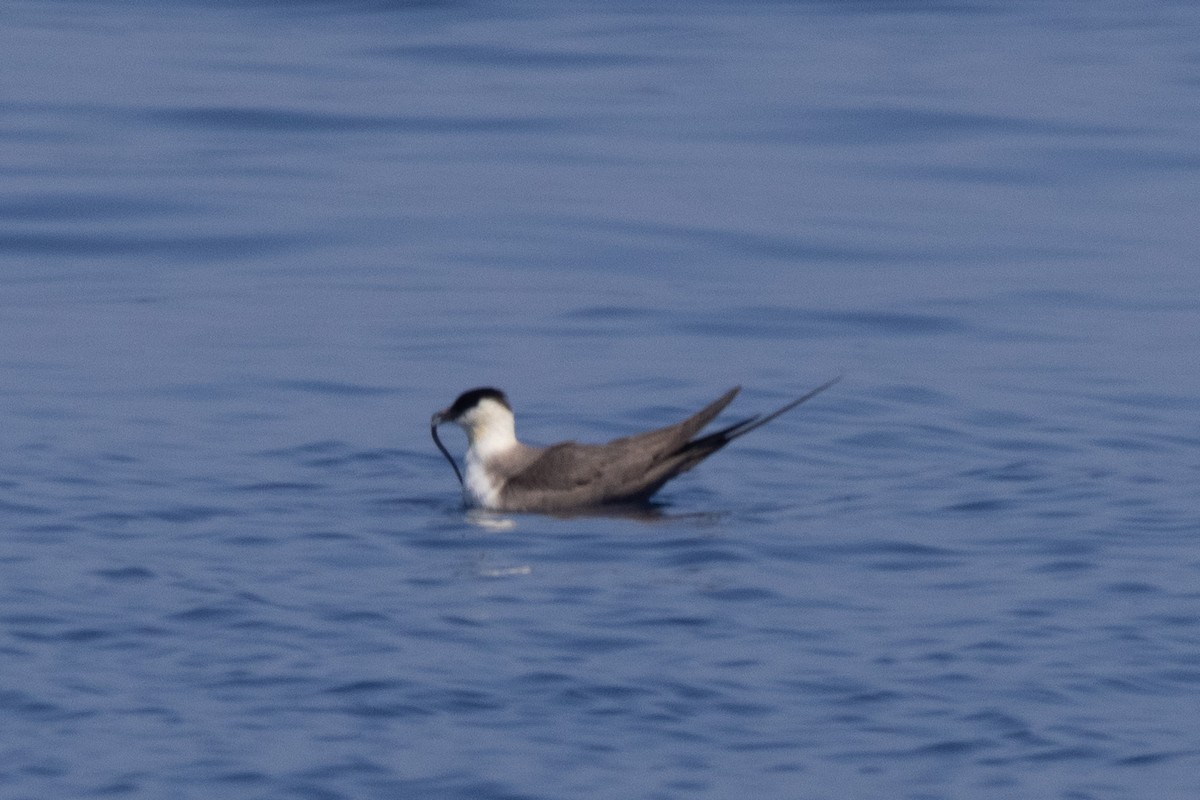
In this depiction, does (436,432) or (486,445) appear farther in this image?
(436,432)

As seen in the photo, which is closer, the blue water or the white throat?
the blue water

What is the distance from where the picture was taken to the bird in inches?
568

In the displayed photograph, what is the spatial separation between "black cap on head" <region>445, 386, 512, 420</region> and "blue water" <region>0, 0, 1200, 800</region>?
505 millimetres

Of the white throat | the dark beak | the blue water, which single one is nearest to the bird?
the white throat

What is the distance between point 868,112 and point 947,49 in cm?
519

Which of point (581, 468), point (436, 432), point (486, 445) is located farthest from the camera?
point (436, 432)

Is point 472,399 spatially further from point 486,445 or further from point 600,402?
point 600,402

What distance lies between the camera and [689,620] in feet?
37.2

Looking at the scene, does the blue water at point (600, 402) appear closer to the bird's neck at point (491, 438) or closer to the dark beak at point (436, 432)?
the dark beak at point (436, 432)

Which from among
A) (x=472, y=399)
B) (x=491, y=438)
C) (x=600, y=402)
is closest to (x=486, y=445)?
(x=491, y=438)

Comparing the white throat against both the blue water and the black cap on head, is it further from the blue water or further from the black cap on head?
the blue water

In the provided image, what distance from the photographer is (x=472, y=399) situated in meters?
14.7

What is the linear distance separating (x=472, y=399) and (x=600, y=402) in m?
2.45

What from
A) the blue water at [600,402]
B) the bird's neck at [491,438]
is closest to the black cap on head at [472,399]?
the bird's neck at [491,438]
